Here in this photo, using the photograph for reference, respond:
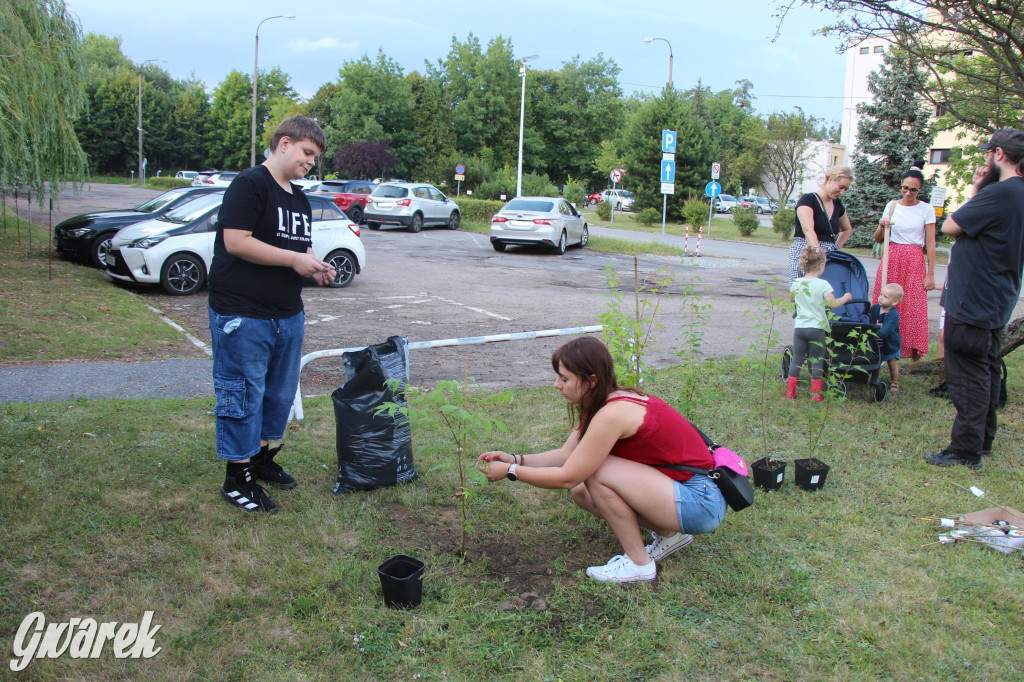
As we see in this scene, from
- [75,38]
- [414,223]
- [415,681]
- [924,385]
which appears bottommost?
[415,681]

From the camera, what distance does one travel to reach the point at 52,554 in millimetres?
3330

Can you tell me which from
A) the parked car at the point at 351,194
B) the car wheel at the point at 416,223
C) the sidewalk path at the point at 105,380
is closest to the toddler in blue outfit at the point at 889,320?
the sidewalk path at the point at 105,380

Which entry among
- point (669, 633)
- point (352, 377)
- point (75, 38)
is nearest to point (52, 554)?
point (352, 377)

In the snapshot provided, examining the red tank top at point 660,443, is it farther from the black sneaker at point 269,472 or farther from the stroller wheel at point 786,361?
the stroller wheel at point 786,361

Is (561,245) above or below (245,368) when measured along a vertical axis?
above

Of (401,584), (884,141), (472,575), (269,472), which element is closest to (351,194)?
(884,141)

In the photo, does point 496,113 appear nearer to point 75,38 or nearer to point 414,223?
point 414,223

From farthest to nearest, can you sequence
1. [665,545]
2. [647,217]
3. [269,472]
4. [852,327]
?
[647,217] → [852,327] → [269,472] → [665,545]

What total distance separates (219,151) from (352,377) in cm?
7749

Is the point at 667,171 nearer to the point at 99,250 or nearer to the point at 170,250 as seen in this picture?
the point at 170,250

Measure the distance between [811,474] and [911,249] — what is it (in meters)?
3.63

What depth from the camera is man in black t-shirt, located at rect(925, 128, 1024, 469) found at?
4.61 metres

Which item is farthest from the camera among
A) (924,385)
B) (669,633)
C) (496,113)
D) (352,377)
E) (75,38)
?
(496,113)

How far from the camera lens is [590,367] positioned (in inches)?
124
